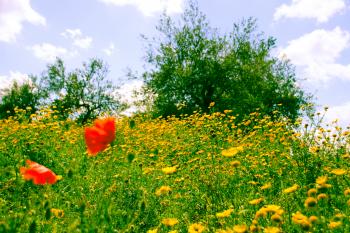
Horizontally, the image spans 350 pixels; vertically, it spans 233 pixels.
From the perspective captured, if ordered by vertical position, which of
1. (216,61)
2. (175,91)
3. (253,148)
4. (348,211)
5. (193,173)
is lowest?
(348,211)

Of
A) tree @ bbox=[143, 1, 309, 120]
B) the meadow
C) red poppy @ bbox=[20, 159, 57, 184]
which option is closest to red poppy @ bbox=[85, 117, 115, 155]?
red poppy @ bbox=[20, 159, 57, 184]

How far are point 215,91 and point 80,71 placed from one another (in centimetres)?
1279

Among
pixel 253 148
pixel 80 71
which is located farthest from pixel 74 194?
pixel 80 71

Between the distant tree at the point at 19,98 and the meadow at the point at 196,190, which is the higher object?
the distant tree at the point at 19,98

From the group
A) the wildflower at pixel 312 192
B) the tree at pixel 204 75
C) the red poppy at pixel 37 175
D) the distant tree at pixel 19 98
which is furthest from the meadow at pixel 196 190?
the distant tree at pixel 19 98

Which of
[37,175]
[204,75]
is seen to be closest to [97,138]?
[37,175]

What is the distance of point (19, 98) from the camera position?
35.1 meters

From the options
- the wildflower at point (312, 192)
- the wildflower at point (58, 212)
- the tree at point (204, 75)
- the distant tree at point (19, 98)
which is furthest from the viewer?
the distant tree at point (19, 98)

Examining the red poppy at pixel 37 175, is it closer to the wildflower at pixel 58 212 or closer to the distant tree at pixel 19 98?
the wildflower at pixel 58 212

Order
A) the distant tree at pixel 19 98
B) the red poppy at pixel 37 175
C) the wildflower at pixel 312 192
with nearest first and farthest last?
the red poppy at pixel 37 175
the wildflower at pixel 312 192
the distant tree at pixel 19 98

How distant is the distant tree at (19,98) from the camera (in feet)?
111

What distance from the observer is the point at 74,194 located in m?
4.95

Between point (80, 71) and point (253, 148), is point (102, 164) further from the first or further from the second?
point (80, 71)

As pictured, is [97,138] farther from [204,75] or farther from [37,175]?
[204,75]
